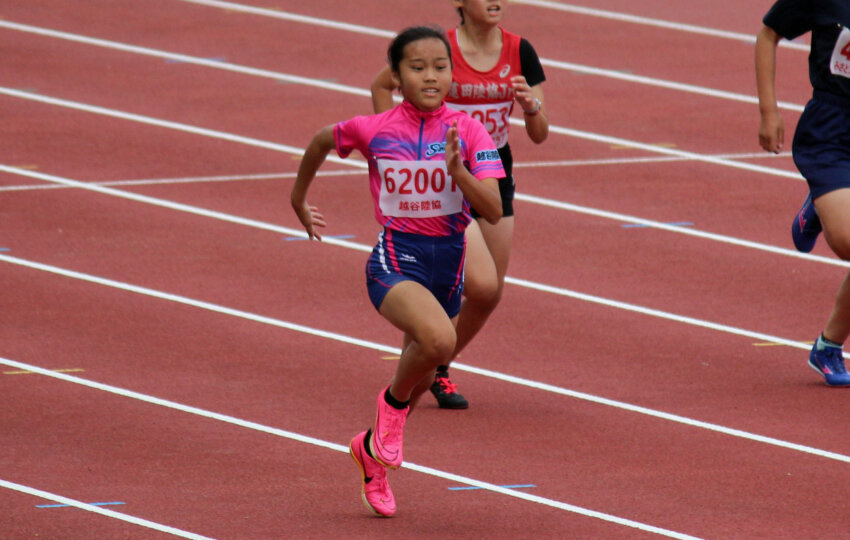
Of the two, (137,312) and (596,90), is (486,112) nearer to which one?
(137,312)

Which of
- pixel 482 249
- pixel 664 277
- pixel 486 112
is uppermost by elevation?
pixel 486 112

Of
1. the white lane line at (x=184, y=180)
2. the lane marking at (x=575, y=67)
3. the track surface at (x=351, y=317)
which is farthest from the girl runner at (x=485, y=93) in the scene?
the lane marking at (x=575, y=67)

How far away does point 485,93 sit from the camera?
7645 mm

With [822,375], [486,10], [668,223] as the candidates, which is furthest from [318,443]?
[668,223]

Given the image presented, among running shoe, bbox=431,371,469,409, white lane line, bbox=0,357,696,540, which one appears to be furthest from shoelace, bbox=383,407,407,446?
running shoe, bbox=431,371,469,409

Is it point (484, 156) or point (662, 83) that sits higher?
point (484, 156)

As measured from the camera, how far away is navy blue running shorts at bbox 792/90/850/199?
25.4 ft

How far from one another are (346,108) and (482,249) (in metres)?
6.99

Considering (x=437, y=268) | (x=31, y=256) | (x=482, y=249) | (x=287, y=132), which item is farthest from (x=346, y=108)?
(x=437, y=268)

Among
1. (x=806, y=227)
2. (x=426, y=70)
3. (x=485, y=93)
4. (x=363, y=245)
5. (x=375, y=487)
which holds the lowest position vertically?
(x=363, y=245)

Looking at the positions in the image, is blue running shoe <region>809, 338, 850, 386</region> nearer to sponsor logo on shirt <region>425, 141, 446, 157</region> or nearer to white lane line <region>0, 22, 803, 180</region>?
sponsor logo on shirt <region>425, 141, 446, 157</region>

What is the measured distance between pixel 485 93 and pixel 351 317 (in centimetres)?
218

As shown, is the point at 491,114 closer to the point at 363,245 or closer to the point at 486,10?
the point at 486,10

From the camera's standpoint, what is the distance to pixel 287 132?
1365 cm
